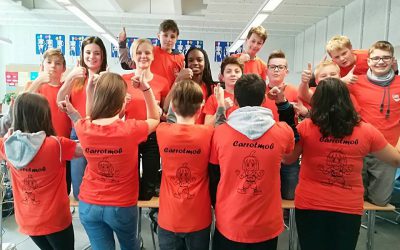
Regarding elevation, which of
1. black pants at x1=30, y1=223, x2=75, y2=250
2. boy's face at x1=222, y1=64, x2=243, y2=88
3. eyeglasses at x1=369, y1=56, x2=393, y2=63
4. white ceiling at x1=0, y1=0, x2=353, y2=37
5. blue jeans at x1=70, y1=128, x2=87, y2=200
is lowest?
black pants at x1=30, y1=223, x2=75, y2=250

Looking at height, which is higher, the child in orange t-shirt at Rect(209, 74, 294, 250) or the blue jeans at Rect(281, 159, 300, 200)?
the child in orange t-shirt at Rect(209, 74, 294, 250)

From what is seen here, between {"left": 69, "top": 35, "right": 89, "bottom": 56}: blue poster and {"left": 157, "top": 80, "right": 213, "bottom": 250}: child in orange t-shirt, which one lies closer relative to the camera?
{"left": 157, "top": 80, "right": 213, "bottom": 250}: child in orange t-shirt

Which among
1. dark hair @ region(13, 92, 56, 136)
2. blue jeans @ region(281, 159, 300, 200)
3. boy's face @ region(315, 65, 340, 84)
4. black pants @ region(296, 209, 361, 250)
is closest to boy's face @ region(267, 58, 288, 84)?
boy's face @ region(315, 65, 340, 84)

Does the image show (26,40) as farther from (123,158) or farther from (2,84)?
(123,158)

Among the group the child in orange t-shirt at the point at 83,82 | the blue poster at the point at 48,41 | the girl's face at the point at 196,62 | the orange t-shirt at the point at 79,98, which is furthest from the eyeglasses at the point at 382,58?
the blue poster at the point at 48,41

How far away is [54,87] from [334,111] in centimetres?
226

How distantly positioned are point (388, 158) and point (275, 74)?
4.02 feet

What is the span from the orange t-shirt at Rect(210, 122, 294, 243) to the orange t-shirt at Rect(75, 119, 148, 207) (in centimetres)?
54

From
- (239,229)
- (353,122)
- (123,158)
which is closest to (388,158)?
(353,122)

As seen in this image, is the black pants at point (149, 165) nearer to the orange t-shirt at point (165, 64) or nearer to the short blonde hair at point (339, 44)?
the orange t-shirt at point (165, 64)

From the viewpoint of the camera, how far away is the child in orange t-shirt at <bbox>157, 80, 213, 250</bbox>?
1753 millimetres

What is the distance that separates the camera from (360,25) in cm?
613

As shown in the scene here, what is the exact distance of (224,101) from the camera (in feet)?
6.90

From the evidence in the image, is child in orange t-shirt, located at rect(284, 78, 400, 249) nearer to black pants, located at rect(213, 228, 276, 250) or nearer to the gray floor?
black pants, located at rect(213, 228, 276, 250)
